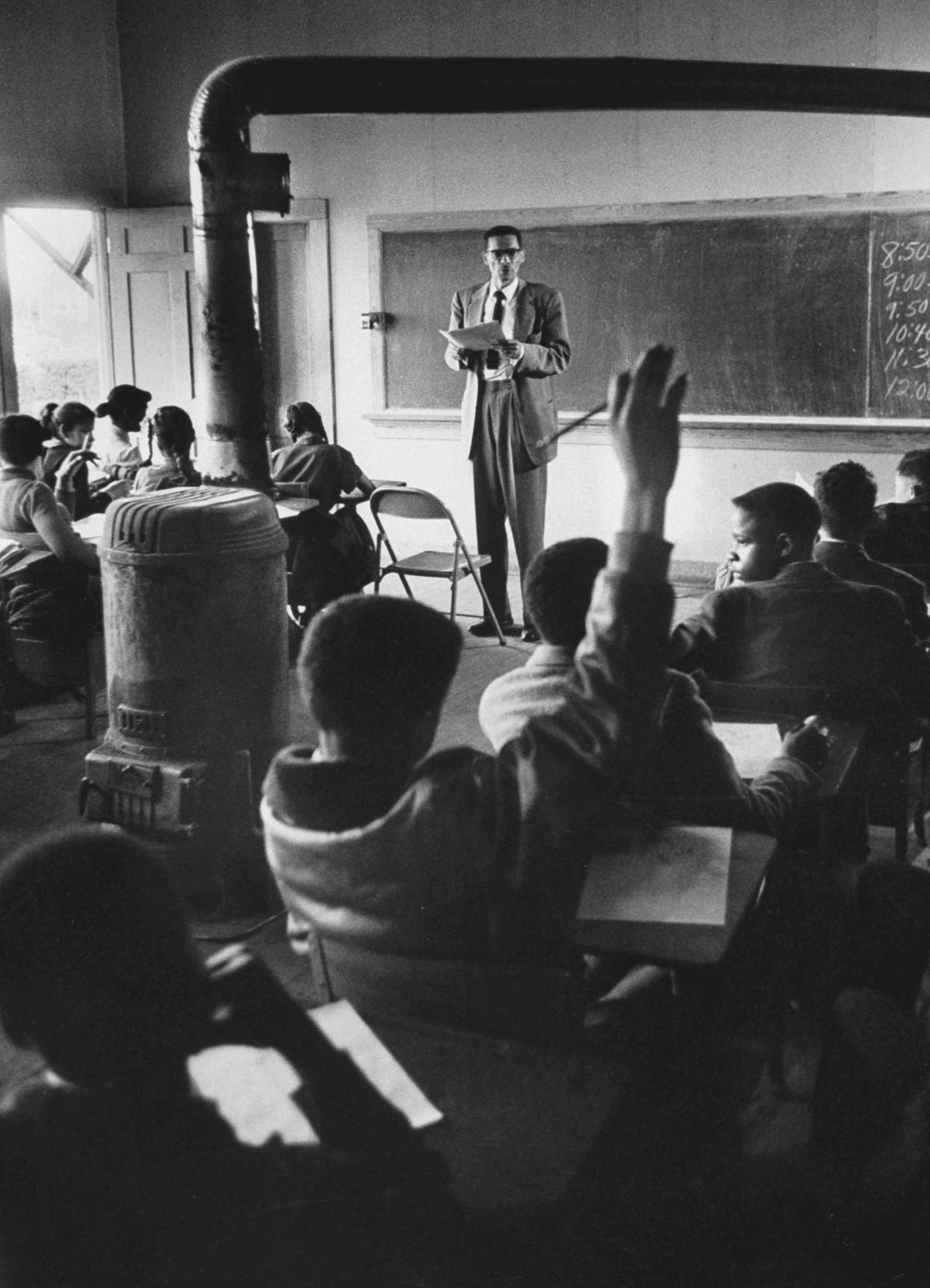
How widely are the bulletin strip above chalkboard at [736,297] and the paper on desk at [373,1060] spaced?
557cm

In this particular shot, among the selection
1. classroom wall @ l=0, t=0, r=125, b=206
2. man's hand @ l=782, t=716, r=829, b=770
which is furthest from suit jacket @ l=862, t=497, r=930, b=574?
classroom wall @ l=0, t=0, r=125, b=206

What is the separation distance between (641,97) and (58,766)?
2.67 meters

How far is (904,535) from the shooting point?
12.6ft

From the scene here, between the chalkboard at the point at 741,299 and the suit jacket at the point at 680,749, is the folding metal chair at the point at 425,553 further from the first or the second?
the suit jacket at the point at 680,749

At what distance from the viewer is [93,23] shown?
24.8 ft

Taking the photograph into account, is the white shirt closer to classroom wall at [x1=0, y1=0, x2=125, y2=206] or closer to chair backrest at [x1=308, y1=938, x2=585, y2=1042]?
classroom wall at [x1=0, y1=0, x2=125, y2=206]

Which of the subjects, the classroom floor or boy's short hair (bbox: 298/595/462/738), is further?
the classroom floor

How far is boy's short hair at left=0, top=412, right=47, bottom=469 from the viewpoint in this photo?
14.2 feet

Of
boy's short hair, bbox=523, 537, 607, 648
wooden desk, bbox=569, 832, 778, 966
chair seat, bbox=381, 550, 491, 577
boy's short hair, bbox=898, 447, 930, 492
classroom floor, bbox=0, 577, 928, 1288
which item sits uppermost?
boy's short hair, bbox=898, 447, 930, 492

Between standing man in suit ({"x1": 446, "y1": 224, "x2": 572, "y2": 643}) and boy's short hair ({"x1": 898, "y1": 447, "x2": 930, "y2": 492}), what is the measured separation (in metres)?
1.96

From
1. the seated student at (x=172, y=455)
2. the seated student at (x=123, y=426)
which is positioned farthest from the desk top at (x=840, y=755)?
the seated student at (x=123, y=426)

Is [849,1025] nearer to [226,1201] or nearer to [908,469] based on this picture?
[226,1201]

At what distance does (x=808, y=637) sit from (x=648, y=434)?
4.37 feet

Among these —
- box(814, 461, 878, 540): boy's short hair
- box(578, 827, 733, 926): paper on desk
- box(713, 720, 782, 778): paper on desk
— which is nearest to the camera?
box(578, 827, 733, 926): paper on desk
